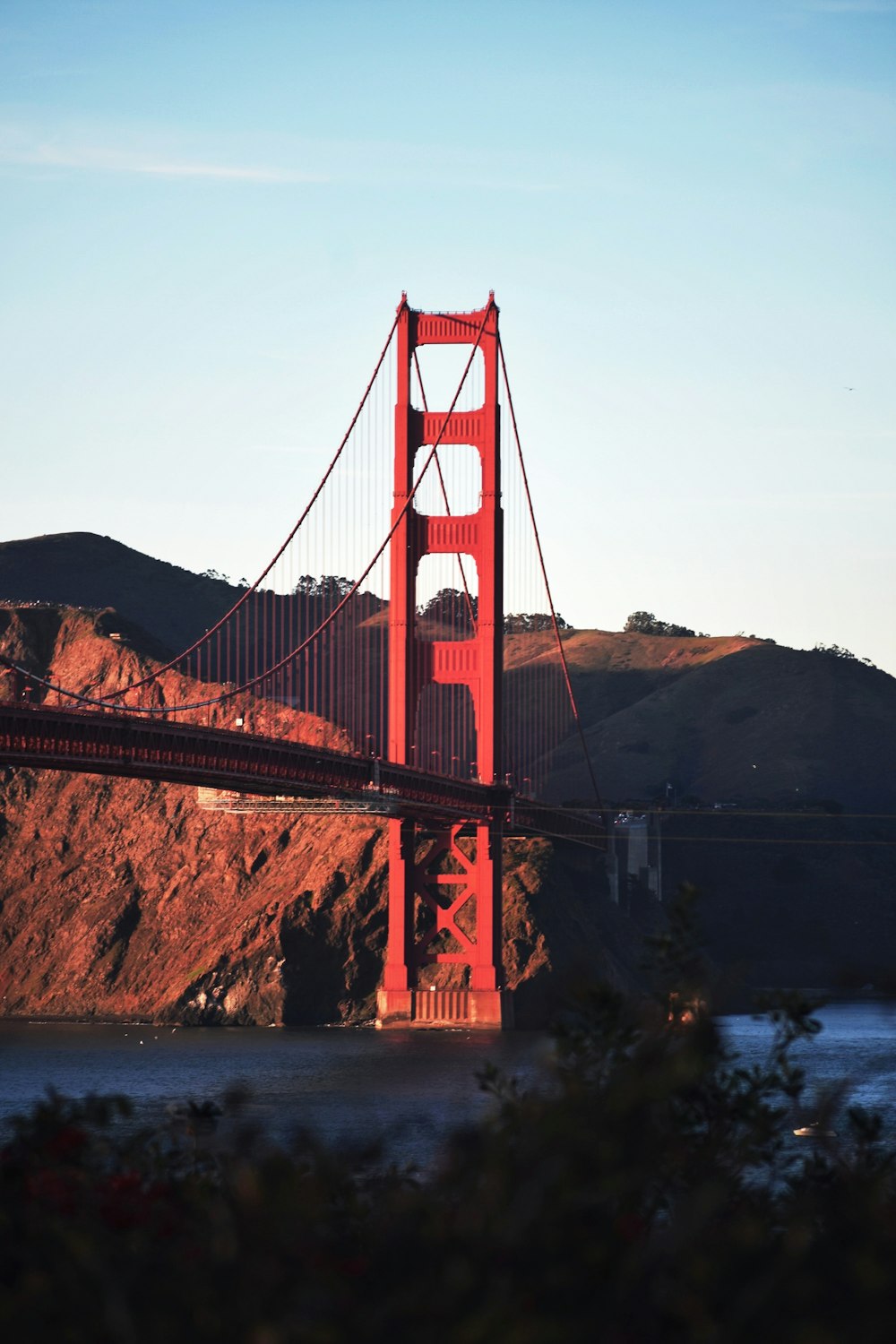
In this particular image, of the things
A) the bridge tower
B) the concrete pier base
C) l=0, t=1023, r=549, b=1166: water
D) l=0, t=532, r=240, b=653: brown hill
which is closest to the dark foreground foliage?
l=0, t=1023, r=549, b=1166: water

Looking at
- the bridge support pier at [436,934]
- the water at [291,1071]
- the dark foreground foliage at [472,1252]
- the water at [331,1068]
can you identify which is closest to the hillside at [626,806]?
the dark foreground foliage at [472,1252]

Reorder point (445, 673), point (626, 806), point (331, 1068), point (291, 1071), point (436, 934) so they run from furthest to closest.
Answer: point (626, 806), point (436, 934), point (445, 673), point (331, 1068), point (291, 1071)

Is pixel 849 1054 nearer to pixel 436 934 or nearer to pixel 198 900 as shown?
pixel 436 934

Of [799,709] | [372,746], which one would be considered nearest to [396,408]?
[372,746]

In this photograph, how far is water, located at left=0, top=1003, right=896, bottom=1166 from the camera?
44812 mm

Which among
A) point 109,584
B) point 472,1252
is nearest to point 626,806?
point 109,584

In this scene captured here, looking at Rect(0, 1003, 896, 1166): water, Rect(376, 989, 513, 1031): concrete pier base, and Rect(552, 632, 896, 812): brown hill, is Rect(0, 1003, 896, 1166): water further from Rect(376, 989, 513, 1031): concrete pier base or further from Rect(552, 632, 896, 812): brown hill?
Rect(552, 632, 896, 812): brown hill

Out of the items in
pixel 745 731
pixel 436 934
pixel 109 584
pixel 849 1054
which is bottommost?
pixel 849 1054

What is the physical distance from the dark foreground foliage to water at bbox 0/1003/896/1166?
23.9 metres

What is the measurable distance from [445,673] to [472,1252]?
65.1m

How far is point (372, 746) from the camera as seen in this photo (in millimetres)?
68688

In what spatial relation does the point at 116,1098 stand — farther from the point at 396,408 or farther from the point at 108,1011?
the point at 108,1011

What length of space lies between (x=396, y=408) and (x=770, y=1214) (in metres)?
62.7

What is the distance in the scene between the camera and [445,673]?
7344cm
